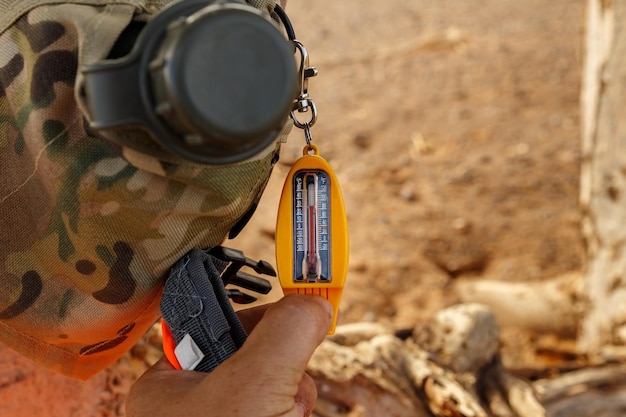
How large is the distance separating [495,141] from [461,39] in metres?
1.18

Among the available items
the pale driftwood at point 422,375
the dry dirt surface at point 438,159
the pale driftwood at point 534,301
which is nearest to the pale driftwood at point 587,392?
the pale driftwood at point 422,375

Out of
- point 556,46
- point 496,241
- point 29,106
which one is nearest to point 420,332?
point 496,241

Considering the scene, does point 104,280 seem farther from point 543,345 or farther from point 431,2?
point 431,2

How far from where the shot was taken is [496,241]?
95.6 inches

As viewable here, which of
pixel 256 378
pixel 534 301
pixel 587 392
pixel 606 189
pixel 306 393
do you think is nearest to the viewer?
pixel 256 378

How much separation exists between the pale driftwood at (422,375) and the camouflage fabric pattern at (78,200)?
590mm

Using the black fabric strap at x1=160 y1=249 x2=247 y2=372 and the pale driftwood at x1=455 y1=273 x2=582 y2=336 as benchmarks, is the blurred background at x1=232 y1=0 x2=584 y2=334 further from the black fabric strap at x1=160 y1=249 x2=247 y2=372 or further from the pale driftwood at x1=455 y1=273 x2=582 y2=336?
the black fabric strap at x1=160 y1=249 x2=247 y2=372

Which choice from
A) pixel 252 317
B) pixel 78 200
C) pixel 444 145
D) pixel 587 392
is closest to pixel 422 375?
pixel 587 392

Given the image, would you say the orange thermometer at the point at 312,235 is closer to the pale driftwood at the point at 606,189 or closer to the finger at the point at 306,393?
the finger at the point at 306,393

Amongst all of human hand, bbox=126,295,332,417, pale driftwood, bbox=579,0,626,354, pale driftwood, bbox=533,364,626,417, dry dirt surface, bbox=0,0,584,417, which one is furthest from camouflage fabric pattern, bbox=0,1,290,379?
pale driftwood, bbox=579,0,626,354

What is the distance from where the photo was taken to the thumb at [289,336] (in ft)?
2.18

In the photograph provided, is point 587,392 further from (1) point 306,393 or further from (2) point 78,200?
(2) point 78,200

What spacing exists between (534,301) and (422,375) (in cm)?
94

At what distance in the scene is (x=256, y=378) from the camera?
0.65 meters
